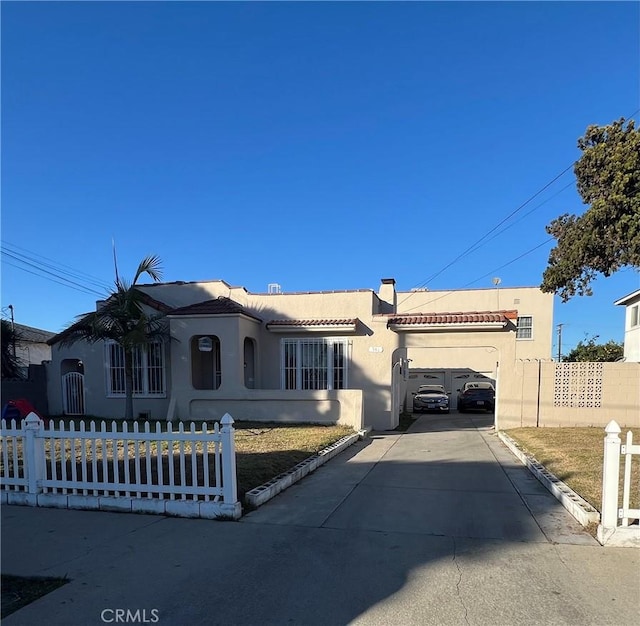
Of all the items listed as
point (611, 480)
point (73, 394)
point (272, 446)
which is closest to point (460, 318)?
point (272, 446)

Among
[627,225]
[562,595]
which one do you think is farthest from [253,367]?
[562,595]

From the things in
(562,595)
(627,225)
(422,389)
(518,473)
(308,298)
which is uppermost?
(627,225)

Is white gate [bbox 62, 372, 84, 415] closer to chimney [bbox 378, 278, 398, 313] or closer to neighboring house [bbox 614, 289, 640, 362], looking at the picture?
chimney [bbox 378, 278, 398, 313]

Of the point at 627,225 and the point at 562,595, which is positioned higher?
the point at 627,225

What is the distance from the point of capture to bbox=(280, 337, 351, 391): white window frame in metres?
14.9

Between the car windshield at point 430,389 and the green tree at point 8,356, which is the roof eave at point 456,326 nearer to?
the car windshield at point 430,389

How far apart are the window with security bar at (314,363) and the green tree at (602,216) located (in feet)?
21.9

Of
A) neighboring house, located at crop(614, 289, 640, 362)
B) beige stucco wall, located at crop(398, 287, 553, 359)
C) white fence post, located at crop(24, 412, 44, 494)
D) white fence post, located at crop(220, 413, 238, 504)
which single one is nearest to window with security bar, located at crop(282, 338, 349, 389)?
white fence post, located at crop(220, 413, 238, 504)

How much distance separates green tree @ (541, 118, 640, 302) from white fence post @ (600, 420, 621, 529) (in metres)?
7.31

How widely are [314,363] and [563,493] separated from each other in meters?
10.1

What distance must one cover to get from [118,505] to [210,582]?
8.21ft

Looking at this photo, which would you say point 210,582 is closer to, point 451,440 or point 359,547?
point 359,547

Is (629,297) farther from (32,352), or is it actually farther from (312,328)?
(32,352)

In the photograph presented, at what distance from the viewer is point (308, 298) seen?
618 inches
